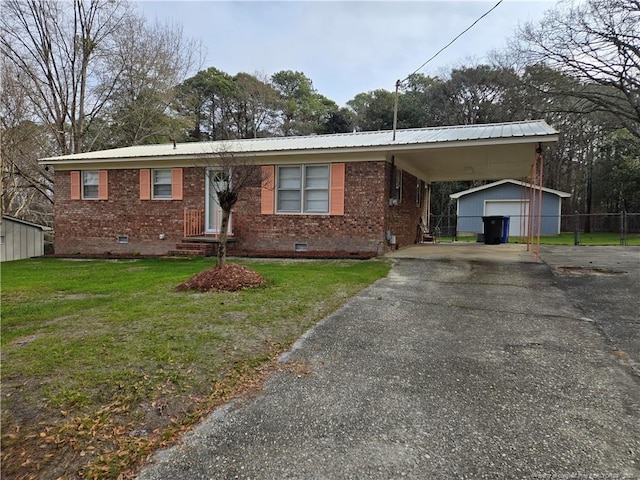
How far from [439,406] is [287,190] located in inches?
353

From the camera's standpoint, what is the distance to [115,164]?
40.2ft

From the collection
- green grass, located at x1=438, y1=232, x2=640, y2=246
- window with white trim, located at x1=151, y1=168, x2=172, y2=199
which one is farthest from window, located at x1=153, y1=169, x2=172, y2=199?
green grass, located at x1=438, y1=232, x2=640, y2=246

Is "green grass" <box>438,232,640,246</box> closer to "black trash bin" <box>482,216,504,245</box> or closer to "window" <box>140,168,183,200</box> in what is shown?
"black trash bin" <box>482,216,504,245</box>

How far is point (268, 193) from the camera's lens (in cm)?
1095

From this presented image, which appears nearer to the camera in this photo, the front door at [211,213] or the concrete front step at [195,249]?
the concrete front step at [195,249]

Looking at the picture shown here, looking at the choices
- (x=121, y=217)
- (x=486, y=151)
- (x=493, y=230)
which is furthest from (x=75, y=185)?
(x=493, y=230)

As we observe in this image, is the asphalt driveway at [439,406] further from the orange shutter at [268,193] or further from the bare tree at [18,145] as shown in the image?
the bare tree at [18,145]

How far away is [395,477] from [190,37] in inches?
928

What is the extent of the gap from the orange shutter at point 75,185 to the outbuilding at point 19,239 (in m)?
1.82

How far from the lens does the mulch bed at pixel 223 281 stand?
5863mm

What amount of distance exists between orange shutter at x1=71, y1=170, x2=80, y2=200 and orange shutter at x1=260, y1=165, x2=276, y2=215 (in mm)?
6488

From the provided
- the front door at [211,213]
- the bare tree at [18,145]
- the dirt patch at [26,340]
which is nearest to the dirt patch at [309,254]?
the front door at [211,213]

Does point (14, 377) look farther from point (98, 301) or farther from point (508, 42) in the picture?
point (508, 42)

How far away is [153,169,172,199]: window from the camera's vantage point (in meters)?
12.0
